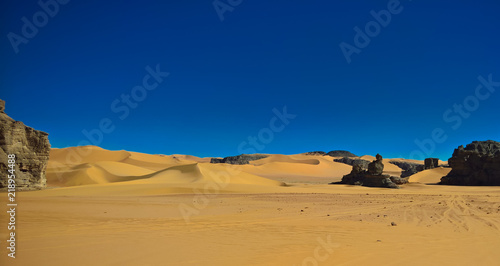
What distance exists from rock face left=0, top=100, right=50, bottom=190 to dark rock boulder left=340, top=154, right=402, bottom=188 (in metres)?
25.9

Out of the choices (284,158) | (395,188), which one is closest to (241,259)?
(395,188)

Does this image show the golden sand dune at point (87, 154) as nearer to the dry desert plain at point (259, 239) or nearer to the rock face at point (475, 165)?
the dry desert plain at point (259, 239)

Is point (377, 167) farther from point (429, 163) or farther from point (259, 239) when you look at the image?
point (259, 239)

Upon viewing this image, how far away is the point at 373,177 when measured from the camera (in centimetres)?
2820

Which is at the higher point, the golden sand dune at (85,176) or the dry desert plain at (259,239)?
the golden sand dune at (85,176)

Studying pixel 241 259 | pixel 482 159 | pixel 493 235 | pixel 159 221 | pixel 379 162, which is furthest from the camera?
pixel 482 159

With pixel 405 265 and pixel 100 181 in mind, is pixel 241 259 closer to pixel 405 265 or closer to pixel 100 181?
pixel 405 265

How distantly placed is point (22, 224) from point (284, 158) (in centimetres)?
9165

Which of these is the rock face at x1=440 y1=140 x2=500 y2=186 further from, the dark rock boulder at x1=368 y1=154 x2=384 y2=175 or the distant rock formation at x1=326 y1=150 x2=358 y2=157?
the distant rock formation at x1=326 y1=150 x2=358 y2=157

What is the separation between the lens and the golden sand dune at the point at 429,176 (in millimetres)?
Result: 37062

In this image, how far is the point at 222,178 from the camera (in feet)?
97.3

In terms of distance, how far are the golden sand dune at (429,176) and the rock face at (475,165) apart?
15.8 ft

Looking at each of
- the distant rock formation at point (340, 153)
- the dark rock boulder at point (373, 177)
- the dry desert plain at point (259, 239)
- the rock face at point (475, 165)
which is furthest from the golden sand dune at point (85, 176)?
the distant rock formation at point (340, 153)

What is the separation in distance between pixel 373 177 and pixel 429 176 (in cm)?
1492
